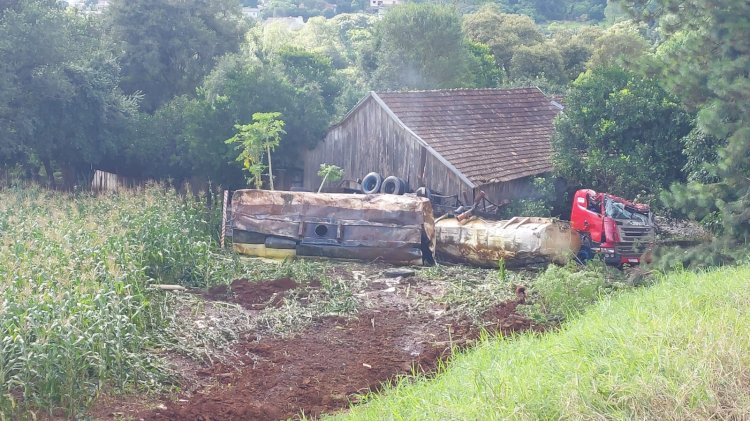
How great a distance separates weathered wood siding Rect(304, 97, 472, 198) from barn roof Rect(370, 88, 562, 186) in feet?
1.10

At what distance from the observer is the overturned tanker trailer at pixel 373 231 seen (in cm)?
1731

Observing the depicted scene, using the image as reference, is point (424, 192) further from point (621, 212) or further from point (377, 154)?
point (621, 212)

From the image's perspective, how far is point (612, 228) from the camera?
17172 millimetres

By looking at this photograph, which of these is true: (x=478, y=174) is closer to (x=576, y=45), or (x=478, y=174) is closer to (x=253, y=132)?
(x=253, y=132)

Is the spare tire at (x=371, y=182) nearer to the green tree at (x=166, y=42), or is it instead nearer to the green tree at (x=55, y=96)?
the green tree at (x=55, y=96)

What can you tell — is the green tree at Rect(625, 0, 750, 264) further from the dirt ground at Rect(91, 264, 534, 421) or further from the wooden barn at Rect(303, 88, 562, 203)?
the wooden barn at Rect(303, 88, 562, 203)

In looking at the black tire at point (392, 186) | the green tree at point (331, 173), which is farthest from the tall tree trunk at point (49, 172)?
the black tire at point (392, 186)

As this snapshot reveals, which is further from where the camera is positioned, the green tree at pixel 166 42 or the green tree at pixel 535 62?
the green tree at pixel 535 62

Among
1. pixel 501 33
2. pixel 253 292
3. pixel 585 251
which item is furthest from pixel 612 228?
pixel 501 33

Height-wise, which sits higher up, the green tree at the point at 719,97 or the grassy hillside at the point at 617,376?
the green tree at the point at 719,97

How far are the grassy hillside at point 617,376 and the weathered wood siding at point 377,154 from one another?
1283 centimetres

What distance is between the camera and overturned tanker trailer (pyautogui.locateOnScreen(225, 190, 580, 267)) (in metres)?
17.3

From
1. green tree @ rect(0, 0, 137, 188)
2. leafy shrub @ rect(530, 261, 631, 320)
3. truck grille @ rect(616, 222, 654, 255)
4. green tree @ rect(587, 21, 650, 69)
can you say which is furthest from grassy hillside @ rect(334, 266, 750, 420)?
green tree @ rect(587, 21, 650, 69)

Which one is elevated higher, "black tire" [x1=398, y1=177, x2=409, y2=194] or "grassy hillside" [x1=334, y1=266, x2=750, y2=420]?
"black tire" [x1=398, y1=177, x2=409, y2=194]
